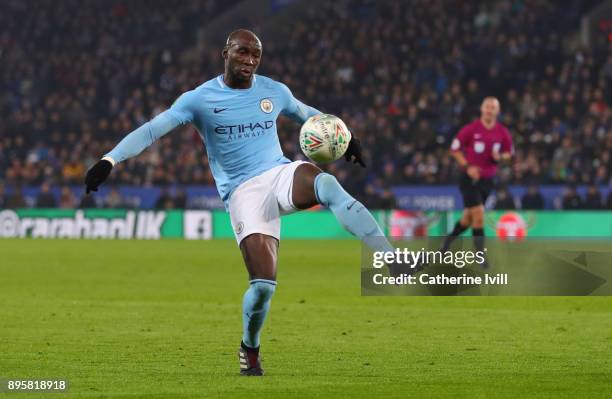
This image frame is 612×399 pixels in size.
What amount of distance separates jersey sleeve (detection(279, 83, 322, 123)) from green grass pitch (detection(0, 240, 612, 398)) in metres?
1.69

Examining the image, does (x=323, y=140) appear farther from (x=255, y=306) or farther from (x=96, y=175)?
(x=96, y=175)

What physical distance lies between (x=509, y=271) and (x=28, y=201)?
17.8m

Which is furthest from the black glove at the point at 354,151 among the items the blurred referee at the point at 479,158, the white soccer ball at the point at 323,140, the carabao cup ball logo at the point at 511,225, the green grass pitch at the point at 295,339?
the carabao cup ball logo at the point at 511,225

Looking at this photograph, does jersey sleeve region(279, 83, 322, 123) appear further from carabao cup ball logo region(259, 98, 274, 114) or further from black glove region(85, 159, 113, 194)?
black glove region(85, 159, 113, 194)

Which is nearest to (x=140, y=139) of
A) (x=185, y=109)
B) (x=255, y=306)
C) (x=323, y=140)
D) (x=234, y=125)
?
(x=185, y=109)

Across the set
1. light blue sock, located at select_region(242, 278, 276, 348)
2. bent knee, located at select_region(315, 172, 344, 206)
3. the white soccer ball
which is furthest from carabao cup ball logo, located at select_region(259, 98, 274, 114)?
light blue sock, located at select_region(242, 278, 276, 348)

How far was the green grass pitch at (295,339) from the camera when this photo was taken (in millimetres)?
7074

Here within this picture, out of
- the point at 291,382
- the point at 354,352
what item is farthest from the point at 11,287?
the point at 291,382

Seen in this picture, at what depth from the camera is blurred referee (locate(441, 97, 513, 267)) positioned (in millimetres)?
16203

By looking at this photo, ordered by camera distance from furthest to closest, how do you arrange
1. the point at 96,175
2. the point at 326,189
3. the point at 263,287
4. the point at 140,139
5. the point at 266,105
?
1. the point at 266,105
2. the point at 263,287
3. the point at 140,139
4. the point at 326,189
5. the point at 96,175

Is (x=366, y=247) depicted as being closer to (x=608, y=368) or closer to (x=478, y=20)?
(x=608, y=368)

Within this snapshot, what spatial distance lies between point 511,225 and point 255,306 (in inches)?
711

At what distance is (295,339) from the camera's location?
9.73m

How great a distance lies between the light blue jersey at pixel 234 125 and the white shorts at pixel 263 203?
0.33ft
